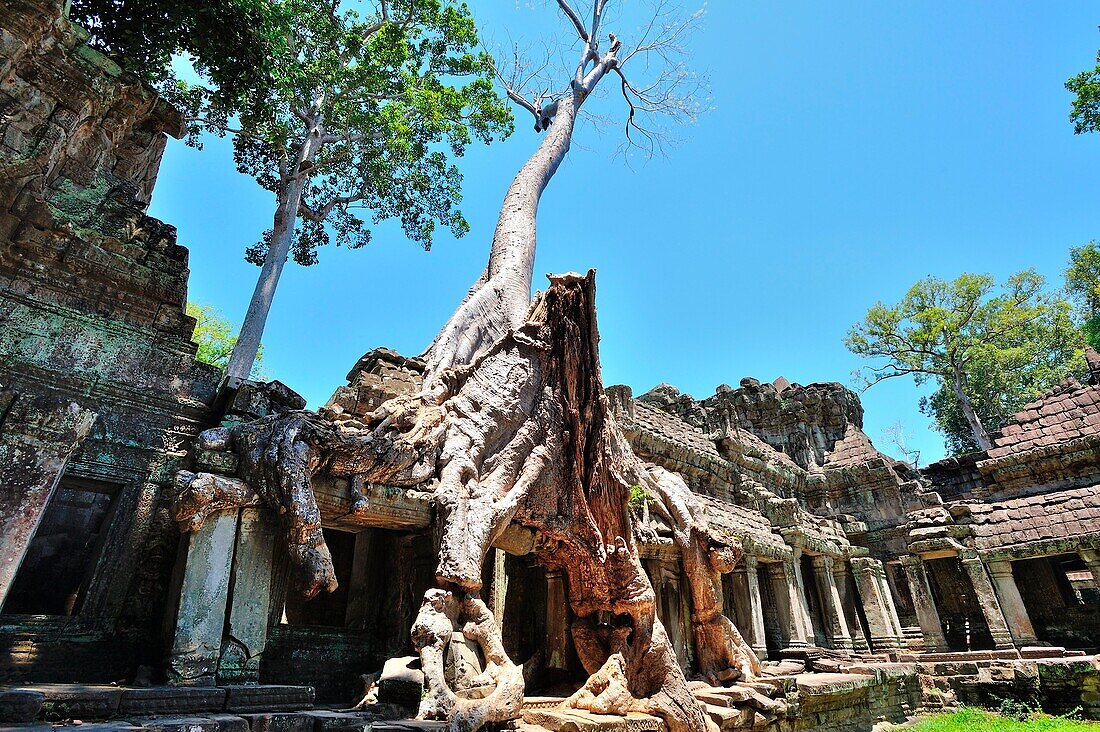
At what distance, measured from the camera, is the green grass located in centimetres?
946

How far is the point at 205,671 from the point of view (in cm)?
411

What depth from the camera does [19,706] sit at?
2787 millimetres

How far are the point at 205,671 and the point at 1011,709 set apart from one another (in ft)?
46.5

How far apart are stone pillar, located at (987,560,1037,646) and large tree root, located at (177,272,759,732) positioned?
29.6 feet

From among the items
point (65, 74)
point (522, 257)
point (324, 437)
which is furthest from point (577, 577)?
point (65, 74)

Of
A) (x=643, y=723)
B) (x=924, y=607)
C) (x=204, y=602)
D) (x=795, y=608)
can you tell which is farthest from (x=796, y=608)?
(x=204, y=602)

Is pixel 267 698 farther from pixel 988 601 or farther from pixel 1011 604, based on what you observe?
pixel 1011 604

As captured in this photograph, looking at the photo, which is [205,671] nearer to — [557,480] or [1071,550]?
[557,480]

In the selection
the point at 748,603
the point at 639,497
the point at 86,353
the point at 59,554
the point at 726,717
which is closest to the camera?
the point at 86,353

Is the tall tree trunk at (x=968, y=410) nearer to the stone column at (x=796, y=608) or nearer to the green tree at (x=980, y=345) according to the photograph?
the green tree at (x=980, y=345)

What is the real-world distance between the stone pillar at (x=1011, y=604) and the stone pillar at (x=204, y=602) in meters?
Answer: 16.4

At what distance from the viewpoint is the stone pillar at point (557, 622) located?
7738 millimetres

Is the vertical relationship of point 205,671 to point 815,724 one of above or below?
above

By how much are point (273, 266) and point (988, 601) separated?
60.2 feet
